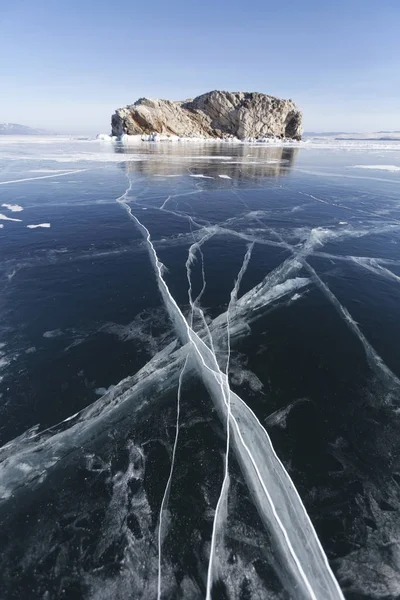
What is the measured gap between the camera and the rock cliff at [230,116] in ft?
395

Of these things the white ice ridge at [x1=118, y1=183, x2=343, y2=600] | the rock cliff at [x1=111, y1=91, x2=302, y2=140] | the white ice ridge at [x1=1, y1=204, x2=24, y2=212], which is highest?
the rock cliff at [x1=111, y1=91, x2=302, y2=140]

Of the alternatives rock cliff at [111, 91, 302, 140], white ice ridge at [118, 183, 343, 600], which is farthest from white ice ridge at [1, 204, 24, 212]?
rock cliff at [111, 91, 302, 140]

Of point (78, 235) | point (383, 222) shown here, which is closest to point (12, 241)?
point (78, 235)

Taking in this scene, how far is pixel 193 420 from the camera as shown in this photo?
5.60 metres

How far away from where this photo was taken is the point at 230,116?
132 m

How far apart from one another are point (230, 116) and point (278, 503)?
511 ft

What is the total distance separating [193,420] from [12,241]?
1318 centimetres

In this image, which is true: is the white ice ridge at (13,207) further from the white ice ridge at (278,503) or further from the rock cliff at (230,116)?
the rock cliff at (230,116)

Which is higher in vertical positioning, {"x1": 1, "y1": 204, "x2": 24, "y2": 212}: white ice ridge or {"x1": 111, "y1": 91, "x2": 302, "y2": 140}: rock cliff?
{"x1": 111, "y1": 91, "x2": 302, "y2": 140}: rock cliff

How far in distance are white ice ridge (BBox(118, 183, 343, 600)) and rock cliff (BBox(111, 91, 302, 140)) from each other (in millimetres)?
131039

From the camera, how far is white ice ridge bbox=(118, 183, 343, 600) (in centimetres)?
369

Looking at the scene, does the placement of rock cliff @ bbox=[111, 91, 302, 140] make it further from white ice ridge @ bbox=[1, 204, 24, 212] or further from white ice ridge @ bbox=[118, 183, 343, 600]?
white ice ridge @ bbox=[118, 183, 343, 600]

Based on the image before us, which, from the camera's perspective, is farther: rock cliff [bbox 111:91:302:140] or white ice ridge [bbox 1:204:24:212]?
rock cliff [bbox 111:91:302:140]

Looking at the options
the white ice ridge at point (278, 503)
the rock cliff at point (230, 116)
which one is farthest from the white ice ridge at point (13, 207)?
the rock cliff at point (230, 116)
